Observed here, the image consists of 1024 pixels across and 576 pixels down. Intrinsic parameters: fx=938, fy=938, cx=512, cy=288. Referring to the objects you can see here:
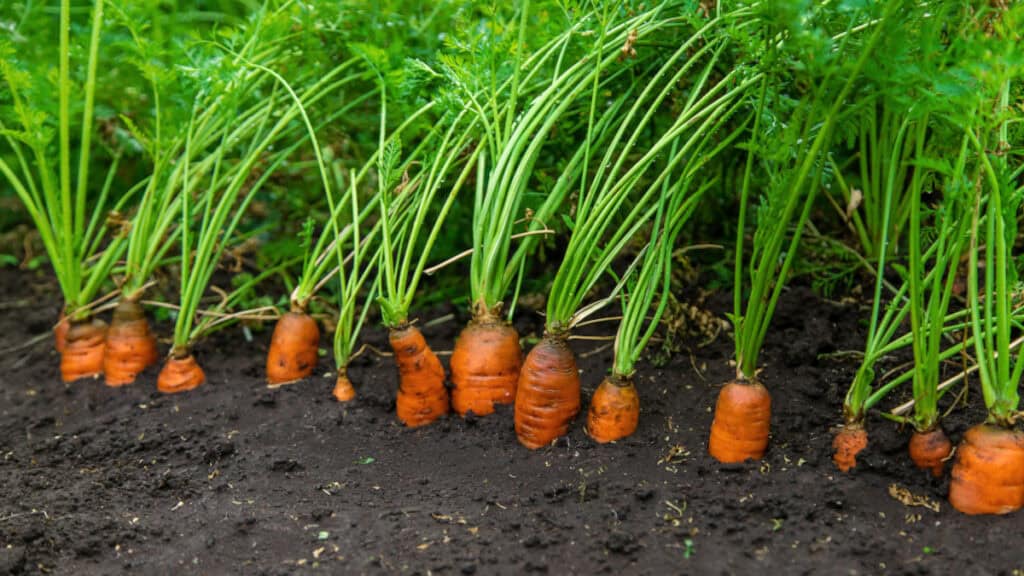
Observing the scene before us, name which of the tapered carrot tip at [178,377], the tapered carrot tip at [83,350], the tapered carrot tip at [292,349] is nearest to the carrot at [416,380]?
the tapered carrot tip at [292,349]

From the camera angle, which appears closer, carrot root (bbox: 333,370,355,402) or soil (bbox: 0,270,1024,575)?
soil (bbox: 0,270,1024,575)

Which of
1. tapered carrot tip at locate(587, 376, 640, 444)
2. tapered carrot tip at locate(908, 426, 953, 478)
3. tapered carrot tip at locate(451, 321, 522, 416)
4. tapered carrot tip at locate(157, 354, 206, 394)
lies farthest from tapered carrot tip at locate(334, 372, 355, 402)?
tapered carrot tip at locate(908, 426, 953, 478)

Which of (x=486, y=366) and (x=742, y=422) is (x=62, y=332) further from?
(x=742, y=422)

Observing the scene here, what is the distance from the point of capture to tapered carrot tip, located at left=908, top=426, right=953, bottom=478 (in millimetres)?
1628

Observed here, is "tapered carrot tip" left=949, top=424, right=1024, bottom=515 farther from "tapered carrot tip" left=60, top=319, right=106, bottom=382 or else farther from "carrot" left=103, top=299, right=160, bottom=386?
"tapered carrot tip" left=60, top=319, right=106, bottom=382

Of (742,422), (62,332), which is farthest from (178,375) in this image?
(742,422)

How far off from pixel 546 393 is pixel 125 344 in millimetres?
1177

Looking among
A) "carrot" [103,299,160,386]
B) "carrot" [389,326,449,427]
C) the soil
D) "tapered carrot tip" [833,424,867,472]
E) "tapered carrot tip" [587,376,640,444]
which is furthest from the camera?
"carrot" [103,299,160,386]

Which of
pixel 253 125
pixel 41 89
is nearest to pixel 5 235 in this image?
pixel 41 89

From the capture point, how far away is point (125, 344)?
239cm

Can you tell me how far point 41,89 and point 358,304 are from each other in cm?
100

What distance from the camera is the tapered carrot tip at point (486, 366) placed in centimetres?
201

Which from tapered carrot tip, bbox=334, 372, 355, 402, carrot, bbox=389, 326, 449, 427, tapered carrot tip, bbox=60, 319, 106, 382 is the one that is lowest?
tapered carrot tip, bbox=60, 319, 106, 382

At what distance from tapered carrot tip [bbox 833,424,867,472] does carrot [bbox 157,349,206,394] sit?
1510mm
